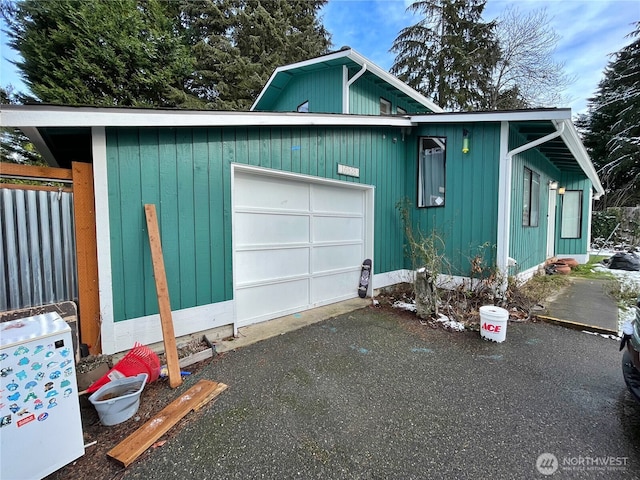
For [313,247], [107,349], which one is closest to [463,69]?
[313,247]

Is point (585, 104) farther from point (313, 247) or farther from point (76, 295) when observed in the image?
point (76, 295)

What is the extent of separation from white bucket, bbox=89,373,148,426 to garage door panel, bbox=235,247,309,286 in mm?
1648

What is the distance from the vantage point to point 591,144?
17891 millimetres

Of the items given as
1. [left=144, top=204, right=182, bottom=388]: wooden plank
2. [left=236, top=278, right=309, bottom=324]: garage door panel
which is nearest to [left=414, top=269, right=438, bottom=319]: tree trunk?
[left=236, top=278, right=309, bottom=324]: garage door panel

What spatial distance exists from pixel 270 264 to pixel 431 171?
3.53 metres

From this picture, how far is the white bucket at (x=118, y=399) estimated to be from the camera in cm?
207

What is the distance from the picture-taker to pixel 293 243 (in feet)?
14.5

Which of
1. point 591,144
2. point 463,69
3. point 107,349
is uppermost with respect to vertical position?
point 463,69

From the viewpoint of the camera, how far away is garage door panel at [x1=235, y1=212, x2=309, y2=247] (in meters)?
3.82

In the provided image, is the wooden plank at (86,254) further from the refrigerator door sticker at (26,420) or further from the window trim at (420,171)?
the window trim at (420,171)

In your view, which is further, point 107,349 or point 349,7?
point 349,7

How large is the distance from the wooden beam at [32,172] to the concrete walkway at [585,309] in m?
6.13

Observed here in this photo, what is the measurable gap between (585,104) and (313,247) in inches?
912

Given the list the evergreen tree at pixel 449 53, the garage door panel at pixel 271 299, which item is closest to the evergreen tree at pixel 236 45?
the evergreen tree at pixel 449 53
